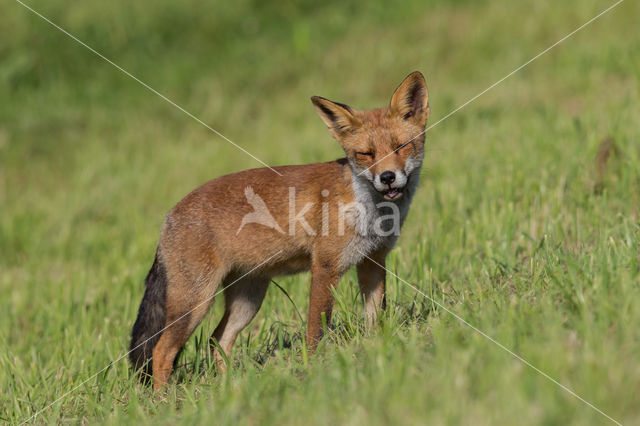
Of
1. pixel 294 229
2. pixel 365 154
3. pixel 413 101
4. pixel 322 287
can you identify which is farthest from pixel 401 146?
pixel 322 287

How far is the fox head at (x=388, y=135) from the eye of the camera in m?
4.82

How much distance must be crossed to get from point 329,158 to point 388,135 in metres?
5.23

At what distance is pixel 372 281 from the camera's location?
5383 mm

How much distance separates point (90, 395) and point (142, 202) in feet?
20.9

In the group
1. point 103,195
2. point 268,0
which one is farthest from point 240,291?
point 268,0

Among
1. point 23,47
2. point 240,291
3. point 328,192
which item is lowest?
point 240,291

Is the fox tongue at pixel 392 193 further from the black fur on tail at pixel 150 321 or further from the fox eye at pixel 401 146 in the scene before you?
the black fur on tail at pixel 150 321

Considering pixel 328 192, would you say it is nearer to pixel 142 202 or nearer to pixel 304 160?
pixel 304 160

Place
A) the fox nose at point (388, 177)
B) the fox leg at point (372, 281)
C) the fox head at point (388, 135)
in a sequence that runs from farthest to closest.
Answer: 1. the fox leg at point (372, 281)
2. the fox head at point (388, 135)
3. the fox nose at point (388, 177)

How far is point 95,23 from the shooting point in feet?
51.4

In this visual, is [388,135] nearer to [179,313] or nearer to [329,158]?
[179,313]

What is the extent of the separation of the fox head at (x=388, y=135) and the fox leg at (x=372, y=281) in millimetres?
687

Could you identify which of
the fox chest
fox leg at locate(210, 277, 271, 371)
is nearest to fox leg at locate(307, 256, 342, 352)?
the fox chest

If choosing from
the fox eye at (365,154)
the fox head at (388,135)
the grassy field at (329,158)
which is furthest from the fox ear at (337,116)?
the grassy field at (329,158)
